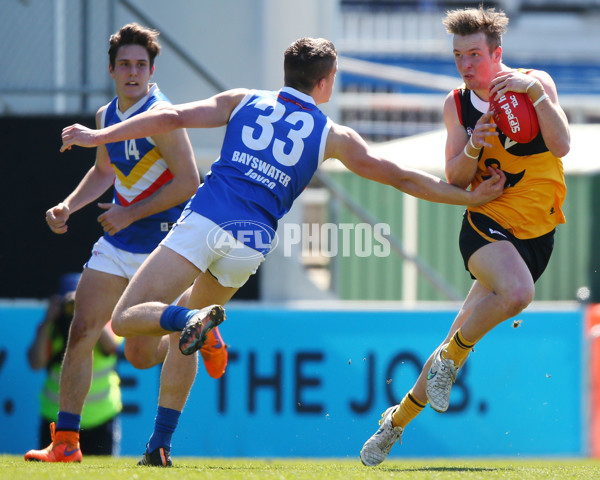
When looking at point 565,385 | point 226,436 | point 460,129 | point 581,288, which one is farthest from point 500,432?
point 460,129

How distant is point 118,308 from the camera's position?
489cm

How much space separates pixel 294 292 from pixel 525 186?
4.94 m

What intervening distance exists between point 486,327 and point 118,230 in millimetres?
2077

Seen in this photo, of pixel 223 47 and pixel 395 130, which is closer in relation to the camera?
pixel 223 47

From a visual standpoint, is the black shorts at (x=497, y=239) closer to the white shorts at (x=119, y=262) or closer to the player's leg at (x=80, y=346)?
the white shorts at (x=119, y=262)

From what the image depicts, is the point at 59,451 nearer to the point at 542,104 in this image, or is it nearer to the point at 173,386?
the point at 173,386

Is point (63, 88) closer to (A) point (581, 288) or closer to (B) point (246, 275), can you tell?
(B) point (246, 275)

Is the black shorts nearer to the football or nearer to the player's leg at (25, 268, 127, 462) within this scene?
the football

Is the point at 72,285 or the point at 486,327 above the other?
the point at 486,327

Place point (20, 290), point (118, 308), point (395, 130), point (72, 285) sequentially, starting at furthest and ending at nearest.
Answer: point (395, 130) → point (20, 290) → point (72, 285) → point (118, 308)

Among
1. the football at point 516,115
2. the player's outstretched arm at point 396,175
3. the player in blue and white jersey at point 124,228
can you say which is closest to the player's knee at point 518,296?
the player's outstretched arm at point 396,175

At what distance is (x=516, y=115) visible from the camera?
500cm

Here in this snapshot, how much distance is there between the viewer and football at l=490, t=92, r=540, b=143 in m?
5.00

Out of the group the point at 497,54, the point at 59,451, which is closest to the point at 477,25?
the point at 497,54
